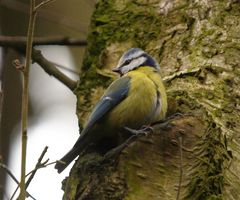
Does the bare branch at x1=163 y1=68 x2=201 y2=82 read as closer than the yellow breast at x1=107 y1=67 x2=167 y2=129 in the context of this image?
No

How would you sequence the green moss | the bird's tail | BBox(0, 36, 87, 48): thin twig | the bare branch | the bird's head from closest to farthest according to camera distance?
1. the green moss
2. the bird's tail
3. the bare branch
4. the bird's head
5. BBox(0, 36, 87, 48): thin twig

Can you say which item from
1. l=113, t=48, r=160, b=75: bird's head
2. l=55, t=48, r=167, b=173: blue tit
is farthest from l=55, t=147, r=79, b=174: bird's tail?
l=113, t=48, r=160, b=75: bird's head

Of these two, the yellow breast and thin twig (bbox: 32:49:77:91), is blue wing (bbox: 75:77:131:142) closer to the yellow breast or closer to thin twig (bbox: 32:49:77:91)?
the yellow breast

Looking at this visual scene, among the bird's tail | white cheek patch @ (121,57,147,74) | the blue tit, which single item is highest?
white cheek patch @ (121,57,147,74)

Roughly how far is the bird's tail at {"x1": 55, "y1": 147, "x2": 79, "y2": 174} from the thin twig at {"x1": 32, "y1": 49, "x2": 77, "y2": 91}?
79 centimetres

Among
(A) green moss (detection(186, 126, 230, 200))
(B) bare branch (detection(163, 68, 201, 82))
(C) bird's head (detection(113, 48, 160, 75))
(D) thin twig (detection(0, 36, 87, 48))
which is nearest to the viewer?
(A) green moss (detection(186, 126, 230, 200))

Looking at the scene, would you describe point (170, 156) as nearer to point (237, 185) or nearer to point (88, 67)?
point (237, 185)

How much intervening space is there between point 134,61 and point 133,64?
77 mm

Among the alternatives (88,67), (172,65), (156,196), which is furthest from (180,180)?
(88,67)

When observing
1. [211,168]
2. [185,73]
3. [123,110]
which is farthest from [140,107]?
[211,168]

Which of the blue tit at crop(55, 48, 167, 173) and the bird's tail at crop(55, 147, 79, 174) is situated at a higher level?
the blue tit at crop(55, 48, 167, 173)

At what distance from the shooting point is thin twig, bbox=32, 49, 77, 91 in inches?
150

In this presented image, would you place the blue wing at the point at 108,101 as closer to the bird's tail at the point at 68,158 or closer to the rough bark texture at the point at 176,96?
the bird's tail at the point at 68,158

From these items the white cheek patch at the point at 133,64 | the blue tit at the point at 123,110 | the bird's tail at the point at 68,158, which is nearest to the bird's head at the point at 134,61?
the white cheek patch at the point at 133,64
